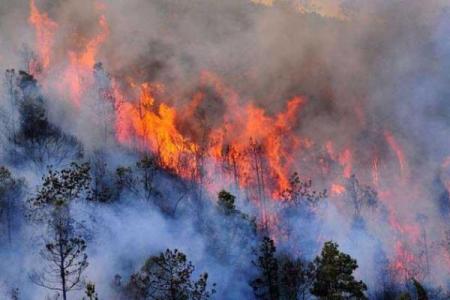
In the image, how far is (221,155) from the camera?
9906 cm

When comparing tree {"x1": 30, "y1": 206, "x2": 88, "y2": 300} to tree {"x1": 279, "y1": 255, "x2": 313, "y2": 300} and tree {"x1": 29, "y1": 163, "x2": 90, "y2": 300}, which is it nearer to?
tree {"x1": 29, "y1": 163, "x2": 90, "y2": 300}

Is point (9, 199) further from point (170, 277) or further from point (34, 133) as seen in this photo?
point (170, 277)

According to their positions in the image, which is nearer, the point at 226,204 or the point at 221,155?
the point at 226,204

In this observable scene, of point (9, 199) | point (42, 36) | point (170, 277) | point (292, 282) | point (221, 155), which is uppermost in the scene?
point (42, 36)

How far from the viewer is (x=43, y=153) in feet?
228

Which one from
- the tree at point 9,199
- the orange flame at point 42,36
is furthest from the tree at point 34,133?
the orange flame at point 42,36

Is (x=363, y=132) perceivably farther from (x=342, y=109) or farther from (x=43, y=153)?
(x=43, y=153)

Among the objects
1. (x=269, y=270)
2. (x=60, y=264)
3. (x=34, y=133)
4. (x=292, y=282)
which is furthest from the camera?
(x=34, y=133)

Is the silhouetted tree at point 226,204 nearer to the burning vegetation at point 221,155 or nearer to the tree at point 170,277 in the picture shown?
the burning vegetation at point 221,155

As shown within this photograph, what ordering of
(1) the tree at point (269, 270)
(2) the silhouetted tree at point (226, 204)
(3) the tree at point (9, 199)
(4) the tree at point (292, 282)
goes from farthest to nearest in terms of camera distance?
(2) the silhouetted tree at point (226, 204), (4) the tree at point (292, 282), (3) the tree at point (9, 199), (1) the tree at point (269, 270)

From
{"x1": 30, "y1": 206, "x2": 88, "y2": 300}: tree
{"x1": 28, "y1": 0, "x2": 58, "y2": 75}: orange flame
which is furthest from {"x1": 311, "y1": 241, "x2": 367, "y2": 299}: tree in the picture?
{"x1": 28, "y1": 0, "x2": 58, "y2": 75}: orange flame

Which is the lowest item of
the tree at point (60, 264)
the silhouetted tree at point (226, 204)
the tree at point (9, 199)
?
the tree at point (60, 264)

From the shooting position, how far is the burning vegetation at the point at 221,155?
5334 cm

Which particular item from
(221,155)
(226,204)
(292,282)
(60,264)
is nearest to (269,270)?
(292,282)
